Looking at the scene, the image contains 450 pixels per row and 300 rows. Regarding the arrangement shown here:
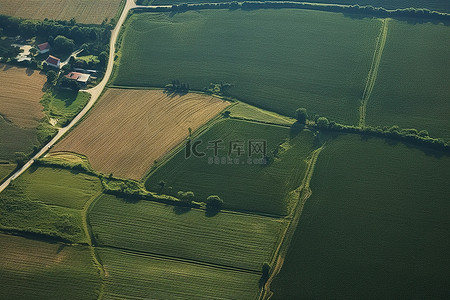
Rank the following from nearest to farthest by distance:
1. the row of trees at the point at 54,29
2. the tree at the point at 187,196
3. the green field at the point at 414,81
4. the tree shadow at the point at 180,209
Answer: the tree shadow at the point at 180,209 < the tree at the point at 187,196 < the green field at the point at 414,81 < the row of trees at the point at 54,29

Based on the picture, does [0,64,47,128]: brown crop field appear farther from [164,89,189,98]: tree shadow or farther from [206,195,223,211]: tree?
[206,195,223,211]: tree

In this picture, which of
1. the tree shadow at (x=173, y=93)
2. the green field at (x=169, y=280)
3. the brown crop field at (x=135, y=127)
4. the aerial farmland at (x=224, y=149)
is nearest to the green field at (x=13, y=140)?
the aerial farmland at (x=224, y=149)

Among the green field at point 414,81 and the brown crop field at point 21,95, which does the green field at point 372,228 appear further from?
the brown crop field at point 21,95

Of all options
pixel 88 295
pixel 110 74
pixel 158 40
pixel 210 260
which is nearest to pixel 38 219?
pixel 88 295

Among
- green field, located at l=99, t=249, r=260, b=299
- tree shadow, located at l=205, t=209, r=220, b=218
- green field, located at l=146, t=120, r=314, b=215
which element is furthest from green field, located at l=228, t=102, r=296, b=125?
green field, located at l=99, t=249, r=260, b=299

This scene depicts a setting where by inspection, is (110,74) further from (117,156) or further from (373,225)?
(373,225)

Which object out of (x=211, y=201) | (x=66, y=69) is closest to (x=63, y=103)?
(x=66, y=69)
